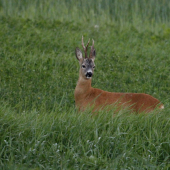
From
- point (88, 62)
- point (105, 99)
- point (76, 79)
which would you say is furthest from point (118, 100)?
point (76, 79)

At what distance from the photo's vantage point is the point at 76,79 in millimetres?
8625

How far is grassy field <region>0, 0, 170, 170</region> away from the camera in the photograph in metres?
4.67

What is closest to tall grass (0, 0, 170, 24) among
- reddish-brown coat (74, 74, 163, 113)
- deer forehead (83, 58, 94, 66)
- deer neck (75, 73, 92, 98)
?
deer forehead (83, 58, 94, 66)

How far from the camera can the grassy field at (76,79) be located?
467cm

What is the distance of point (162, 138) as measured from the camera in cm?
508

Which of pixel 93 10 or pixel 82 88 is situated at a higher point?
pixel 93 10

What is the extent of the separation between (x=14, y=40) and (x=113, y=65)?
9.07ft

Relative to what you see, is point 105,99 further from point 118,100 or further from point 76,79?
point 76,79

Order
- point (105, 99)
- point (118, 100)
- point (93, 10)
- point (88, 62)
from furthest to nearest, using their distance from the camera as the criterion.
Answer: point (93, 10) → point (88, 62) → point (105, 99) → point (118, 100)

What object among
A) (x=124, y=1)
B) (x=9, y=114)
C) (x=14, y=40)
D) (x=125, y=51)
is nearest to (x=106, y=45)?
(x=125, y=51)

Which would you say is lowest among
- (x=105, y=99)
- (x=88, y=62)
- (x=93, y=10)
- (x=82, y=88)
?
(x=105, y=99)

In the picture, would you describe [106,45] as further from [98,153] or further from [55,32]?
[98,153]

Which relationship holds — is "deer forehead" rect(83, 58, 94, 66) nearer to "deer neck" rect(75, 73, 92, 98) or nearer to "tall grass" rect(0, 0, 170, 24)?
"deer neck" rect(75, 73, 92, 98)

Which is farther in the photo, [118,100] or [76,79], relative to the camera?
[76,79]
